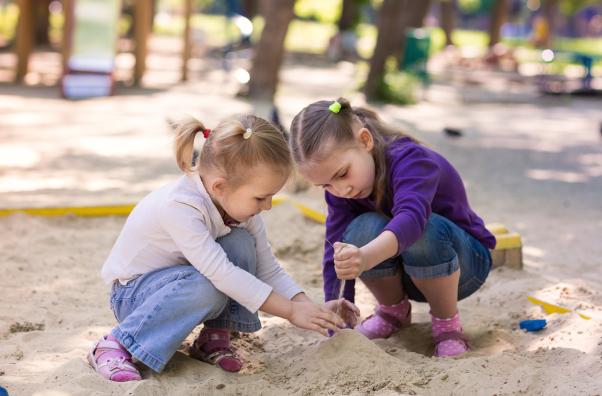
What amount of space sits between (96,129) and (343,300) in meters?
5.72

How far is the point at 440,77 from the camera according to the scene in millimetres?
17766

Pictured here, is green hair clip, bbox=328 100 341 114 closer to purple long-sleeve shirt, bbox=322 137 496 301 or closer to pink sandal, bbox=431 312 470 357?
purple long-sleeve shirt, bbox=322 137 496 301

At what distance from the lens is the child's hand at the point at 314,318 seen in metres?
2.53

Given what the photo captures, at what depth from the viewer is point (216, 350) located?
8.73ft

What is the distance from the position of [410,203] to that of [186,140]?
0.71 metres

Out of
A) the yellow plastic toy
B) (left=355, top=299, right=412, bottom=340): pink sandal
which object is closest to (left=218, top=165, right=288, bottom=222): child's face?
(left=355, top=299, right=412, bottom=340): pink sandal

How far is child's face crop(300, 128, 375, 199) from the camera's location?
8.57 ft

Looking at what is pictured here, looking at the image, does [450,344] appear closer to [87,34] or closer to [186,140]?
[186,140]

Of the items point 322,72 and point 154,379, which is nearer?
point 154,379

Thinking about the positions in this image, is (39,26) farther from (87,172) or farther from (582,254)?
(582,254)

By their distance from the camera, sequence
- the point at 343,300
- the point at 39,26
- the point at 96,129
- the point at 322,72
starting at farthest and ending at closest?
the point at 39,26 < the point at 322,72 < the point at 96,129 < the point at 343,300

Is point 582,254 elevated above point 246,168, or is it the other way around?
point 246,168

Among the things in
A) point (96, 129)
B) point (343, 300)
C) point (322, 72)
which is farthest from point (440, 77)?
point (343, 300)

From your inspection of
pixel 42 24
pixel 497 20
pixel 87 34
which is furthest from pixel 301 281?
pixel 497 20
